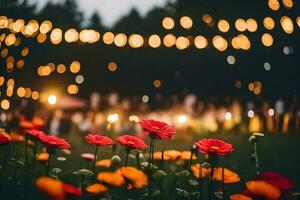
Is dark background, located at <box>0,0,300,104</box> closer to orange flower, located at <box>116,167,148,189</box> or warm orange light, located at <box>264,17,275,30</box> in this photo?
warm orange light, located at <box>264,17,275,30</box>

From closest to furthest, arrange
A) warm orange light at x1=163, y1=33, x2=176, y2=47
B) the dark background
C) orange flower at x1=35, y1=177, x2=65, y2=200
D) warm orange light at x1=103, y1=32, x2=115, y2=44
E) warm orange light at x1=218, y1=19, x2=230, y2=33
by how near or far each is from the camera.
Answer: orange flower at x1=35, y1=177, x2=65, y2=200 < the dark background < warm orange light at x1=218, y1=19, x2=230, y2=33 < warm orange light at x1=163, y1=33, x2=176, y2=47 < warm orange light at x1=103, y1=32, x2=115, y2=44

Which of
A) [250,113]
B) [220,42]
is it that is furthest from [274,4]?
[250,113]

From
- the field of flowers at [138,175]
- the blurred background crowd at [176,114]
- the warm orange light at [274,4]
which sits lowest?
the blurred background crowd at [176,114]

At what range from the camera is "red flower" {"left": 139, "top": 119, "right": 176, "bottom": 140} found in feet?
8.33

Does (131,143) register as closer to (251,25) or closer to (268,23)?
(251,25)

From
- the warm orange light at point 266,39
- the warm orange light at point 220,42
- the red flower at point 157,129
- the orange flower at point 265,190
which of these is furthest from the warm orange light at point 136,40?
the orange flower at point 265,190

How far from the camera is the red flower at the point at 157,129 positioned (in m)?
2.54

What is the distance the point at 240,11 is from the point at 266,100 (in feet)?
15.7

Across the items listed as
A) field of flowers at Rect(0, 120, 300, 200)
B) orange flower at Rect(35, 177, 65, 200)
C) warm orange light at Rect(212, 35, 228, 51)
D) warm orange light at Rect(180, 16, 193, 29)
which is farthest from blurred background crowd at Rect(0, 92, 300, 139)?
orange flower at Rect(35, 177, 65, 200)

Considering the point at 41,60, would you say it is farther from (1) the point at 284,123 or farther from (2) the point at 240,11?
(1) the point at 284,123

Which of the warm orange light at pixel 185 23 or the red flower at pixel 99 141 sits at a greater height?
the warm orange light at pixel 185 23

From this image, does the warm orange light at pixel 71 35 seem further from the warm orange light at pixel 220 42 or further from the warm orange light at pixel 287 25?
the warm orange light at pixel 287 25

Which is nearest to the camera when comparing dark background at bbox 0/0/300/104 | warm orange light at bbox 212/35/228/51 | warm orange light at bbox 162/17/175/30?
dark background at bbox 0/0/300/104

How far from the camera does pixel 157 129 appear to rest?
2.57 m
